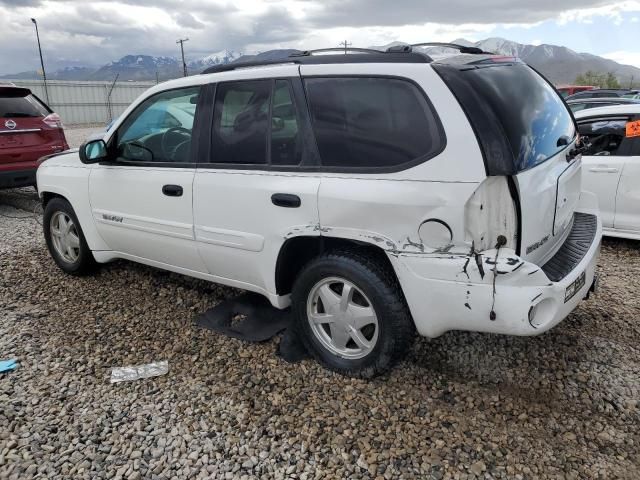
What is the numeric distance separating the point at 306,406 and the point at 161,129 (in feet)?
7.81

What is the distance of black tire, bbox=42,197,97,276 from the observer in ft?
15.1

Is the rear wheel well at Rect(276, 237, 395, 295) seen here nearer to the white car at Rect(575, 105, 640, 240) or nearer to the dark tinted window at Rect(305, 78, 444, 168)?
the dark tinted window at Rect(305, 78, 444, 168)

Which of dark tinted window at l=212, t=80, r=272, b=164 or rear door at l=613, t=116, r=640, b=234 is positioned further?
rear door at l=613, t=116, r=640, b=234

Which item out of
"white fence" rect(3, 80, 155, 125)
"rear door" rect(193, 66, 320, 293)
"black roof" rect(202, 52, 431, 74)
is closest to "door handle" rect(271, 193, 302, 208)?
"rear door" rect(193, 66, 320, 293)

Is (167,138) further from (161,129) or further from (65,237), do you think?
(65,237)

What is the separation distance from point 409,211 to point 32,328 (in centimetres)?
305

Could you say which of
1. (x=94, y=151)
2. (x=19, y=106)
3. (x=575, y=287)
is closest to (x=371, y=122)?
(x=575, y=287)

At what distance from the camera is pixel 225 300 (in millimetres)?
4219

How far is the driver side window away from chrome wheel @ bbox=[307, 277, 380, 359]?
1357 mm

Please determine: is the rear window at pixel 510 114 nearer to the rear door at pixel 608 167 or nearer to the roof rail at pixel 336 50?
the roof rail at pixel 336 50

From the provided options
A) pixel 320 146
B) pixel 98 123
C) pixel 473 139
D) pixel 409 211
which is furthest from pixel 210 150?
pixel 98 123

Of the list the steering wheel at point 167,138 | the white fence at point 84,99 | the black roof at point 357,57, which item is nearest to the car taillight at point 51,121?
the steering wheel at point 167,138

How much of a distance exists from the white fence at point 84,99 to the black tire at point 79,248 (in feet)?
93.9

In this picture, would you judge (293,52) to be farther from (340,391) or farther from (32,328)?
(32,328)
